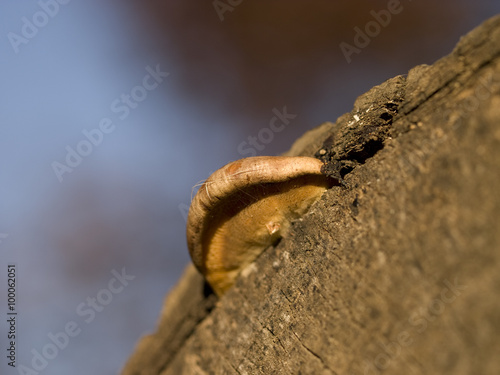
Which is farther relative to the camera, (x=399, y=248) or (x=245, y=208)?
(x=245, y=208)

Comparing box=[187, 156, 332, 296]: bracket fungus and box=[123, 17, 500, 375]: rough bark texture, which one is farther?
→ box=[187, 156, 332, 296]: bracket fungus

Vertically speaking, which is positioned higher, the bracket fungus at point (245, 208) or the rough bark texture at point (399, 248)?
the bracket fungus at point (245, 208)

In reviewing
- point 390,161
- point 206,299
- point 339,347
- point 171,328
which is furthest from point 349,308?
point 171,328

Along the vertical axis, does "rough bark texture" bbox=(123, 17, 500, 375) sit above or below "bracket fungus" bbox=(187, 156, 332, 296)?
below

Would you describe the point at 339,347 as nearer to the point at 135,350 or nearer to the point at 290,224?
the point at 290,224

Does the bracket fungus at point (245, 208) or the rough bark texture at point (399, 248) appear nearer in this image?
the rough bark texture at point (399, 248)
